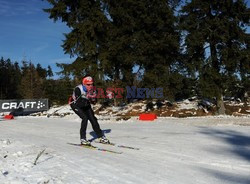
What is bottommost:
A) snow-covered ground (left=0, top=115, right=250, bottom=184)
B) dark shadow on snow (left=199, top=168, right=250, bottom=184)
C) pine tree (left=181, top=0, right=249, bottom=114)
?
dark shadow on snow (left=199, top=168, right=250, bottom=184)

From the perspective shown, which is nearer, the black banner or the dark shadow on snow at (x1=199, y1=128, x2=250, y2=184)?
the dark shadow on snow at (x1=199, y1=128, x2=250, y2=184)

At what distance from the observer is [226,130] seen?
43.2 ft

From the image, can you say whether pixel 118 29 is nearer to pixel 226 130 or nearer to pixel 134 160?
pixel 226 130

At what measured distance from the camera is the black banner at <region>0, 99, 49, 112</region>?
36.5 meters

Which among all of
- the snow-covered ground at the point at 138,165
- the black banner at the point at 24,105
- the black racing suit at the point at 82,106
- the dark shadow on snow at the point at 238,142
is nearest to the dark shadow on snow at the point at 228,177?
the snow-covered ground at the point at 138,165

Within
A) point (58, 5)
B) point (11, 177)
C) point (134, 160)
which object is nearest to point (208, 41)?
point (58, 5)

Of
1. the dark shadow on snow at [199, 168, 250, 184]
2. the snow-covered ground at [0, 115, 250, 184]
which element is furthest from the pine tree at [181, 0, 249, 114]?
the dark shadow on snow at [199, 168, 250, 184]

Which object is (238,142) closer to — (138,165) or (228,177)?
(228,177)

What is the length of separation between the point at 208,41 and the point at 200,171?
1858 centimetres

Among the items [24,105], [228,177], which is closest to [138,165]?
[228,177]

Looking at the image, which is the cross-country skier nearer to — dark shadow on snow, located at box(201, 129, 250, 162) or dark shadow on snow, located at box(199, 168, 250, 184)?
dark shadow on snow, located at box(201, 129, 250, 162)

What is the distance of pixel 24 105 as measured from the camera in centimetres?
3706

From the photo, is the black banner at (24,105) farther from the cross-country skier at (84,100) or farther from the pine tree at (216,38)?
the cross-country skier at (84,100)

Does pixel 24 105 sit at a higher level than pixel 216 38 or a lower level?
lower
